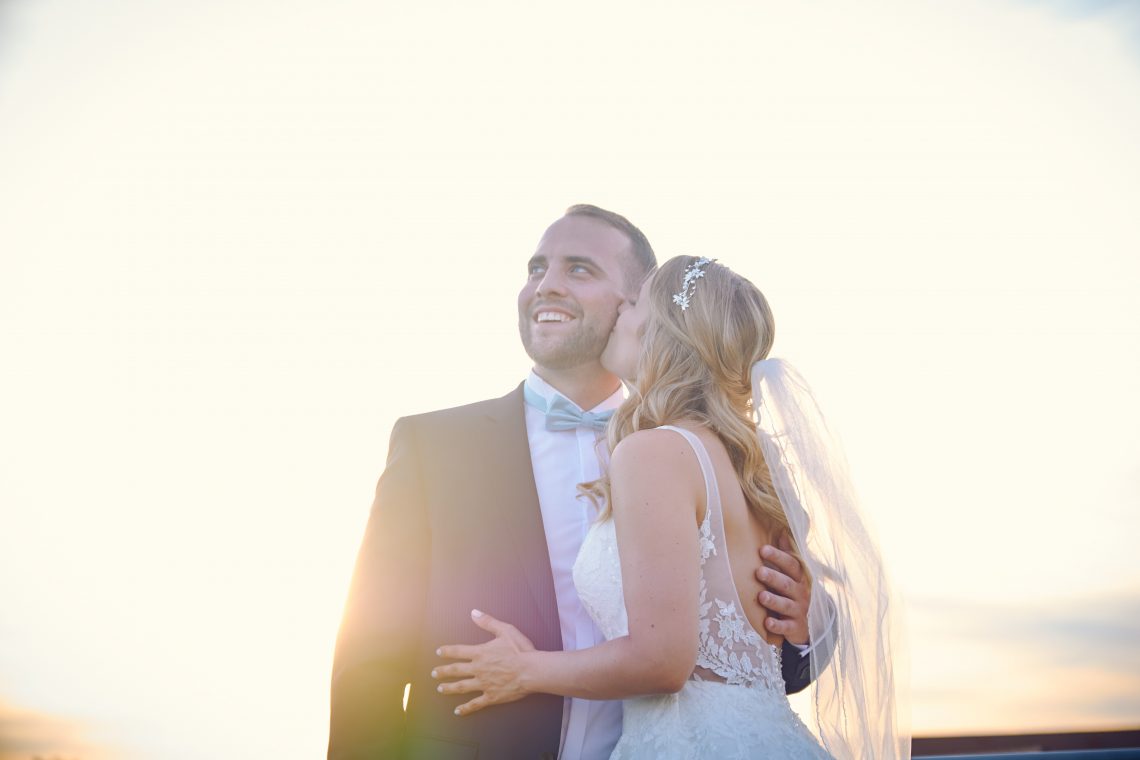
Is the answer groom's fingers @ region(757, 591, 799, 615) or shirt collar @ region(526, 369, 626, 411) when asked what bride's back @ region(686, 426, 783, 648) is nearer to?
groom's fingers @ region(757, 591, 799, 615)

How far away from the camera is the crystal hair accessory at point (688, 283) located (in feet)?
9.87

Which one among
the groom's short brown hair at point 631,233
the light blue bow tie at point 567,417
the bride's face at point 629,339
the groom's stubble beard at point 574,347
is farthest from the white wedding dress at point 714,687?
the groom's short brown hair at point 631,233

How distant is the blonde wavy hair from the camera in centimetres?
284

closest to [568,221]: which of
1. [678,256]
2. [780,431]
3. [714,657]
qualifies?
[678,256]

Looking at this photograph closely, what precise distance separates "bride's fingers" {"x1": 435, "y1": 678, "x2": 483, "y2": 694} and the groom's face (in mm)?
1407

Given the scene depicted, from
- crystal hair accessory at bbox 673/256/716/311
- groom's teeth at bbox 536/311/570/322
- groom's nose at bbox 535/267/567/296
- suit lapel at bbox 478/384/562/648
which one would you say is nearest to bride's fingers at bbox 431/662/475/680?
suit lapel at bbox 478/384/562/648

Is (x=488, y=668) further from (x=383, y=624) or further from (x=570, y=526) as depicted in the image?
(x=570, y=526)

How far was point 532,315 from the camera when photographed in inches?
154

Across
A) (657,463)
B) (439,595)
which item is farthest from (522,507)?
(657,463)

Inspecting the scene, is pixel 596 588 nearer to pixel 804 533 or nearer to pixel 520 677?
pixel 520 677

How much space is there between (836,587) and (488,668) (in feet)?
3.60

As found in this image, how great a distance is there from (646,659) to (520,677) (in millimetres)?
490

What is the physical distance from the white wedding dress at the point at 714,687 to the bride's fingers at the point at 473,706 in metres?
0.42

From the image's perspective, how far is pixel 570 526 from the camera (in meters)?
3.32
